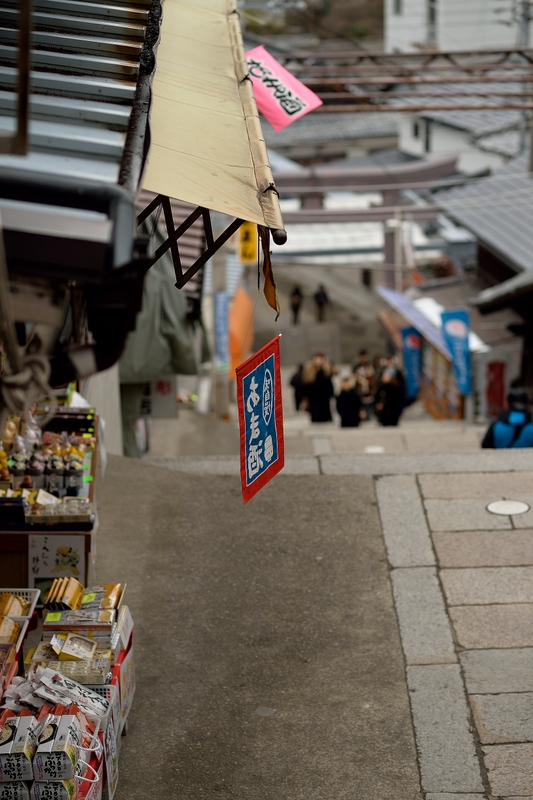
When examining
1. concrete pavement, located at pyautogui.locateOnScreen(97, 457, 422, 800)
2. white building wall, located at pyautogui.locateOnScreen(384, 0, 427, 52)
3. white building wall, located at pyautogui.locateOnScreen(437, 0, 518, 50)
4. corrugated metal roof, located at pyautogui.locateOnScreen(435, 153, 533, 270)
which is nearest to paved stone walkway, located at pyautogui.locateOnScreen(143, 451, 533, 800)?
concrete pavement, located at pyautogui.locateOnScreen(97, 457, 422, 800)

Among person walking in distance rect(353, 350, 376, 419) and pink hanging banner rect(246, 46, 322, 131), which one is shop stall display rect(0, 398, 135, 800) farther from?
person walking in distance rect(353, 350, 376, 419)

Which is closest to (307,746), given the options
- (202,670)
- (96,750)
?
(202,670)

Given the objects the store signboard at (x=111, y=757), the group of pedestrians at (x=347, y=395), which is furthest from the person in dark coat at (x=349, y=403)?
the store signboard at (x=111, y=757)

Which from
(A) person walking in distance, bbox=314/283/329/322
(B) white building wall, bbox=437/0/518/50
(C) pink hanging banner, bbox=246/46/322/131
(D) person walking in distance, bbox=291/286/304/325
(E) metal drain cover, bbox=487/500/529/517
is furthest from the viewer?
(B) white building wall, bbox=437/0/518/50

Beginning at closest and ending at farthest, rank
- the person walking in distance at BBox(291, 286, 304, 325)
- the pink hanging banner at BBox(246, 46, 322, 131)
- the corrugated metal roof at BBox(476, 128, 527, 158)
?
the pink hanging banner at BBox(246, 46, 322, 131)
the corrugated metal roof at BBox(476, 128, 527, 158)
the person walking in distance at BBox(291, 286, 304, 325)

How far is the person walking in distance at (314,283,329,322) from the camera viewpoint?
106ft

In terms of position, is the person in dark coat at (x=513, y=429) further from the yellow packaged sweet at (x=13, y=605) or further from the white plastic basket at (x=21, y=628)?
the white plastic basket at (x=21, y=628)

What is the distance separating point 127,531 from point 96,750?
395 centimetres

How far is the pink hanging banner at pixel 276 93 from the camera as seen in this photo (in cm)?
1061

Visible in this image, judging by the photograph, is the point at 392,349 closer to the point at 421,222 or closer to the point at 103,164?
the point at 421,222

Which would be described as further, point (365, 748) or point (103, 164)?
point (365, 748)

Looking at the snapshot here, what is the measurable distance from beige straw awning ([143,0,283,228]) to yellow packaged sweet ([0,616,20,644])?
9.98 feet

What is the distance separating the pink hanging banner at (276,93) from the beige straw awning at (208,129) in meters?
2.34

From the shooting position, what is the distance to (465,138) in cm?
3906
